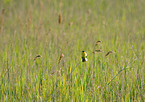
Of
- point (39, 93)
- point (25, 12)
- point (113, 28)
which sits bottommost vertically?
point (39, 93)

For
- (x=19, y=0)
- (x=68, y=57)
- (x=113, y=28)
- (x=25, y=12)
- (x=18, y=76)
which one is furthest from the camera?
(x=19, y=0)

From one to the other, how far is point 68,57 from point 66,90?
83 centimetres

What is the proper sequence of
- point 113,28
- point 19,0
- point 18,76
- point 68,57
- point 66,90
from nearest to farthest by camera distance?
point 66,90 < point 18,76 < point 68,57 < point 113,28 < point 19,0

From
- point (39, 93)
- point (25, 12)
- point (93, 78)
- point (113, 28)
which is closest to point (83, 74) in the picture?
point (93, 78)

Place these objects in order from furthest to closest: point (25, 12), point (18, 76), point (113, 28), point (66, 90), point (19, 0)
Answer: point (19, 0), point (25, 12), point (113, 28), point (18, 76), point (66, 90)

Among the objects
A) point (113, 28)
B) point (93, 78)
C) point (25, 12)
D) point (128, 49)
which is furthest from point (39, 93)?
point (25, 12)

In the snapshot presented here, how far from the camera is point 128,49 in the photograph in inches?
146

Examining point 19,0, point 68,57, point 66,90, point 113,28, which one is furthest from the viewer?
point 19,0

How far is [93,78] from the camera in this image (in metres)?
3.13

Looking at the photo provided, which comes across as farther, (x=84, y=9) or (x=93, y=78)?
(x=84, y=9)

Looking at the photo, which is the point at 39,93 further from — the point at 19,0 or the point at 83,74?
the point at 19,0

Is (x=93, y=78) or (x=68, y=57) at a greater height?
(x=68, y=57)

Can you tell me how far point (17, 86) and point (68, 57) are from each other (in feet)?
3.03

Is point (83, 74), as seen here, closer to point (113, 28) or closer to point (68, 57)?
point (68, 57)
